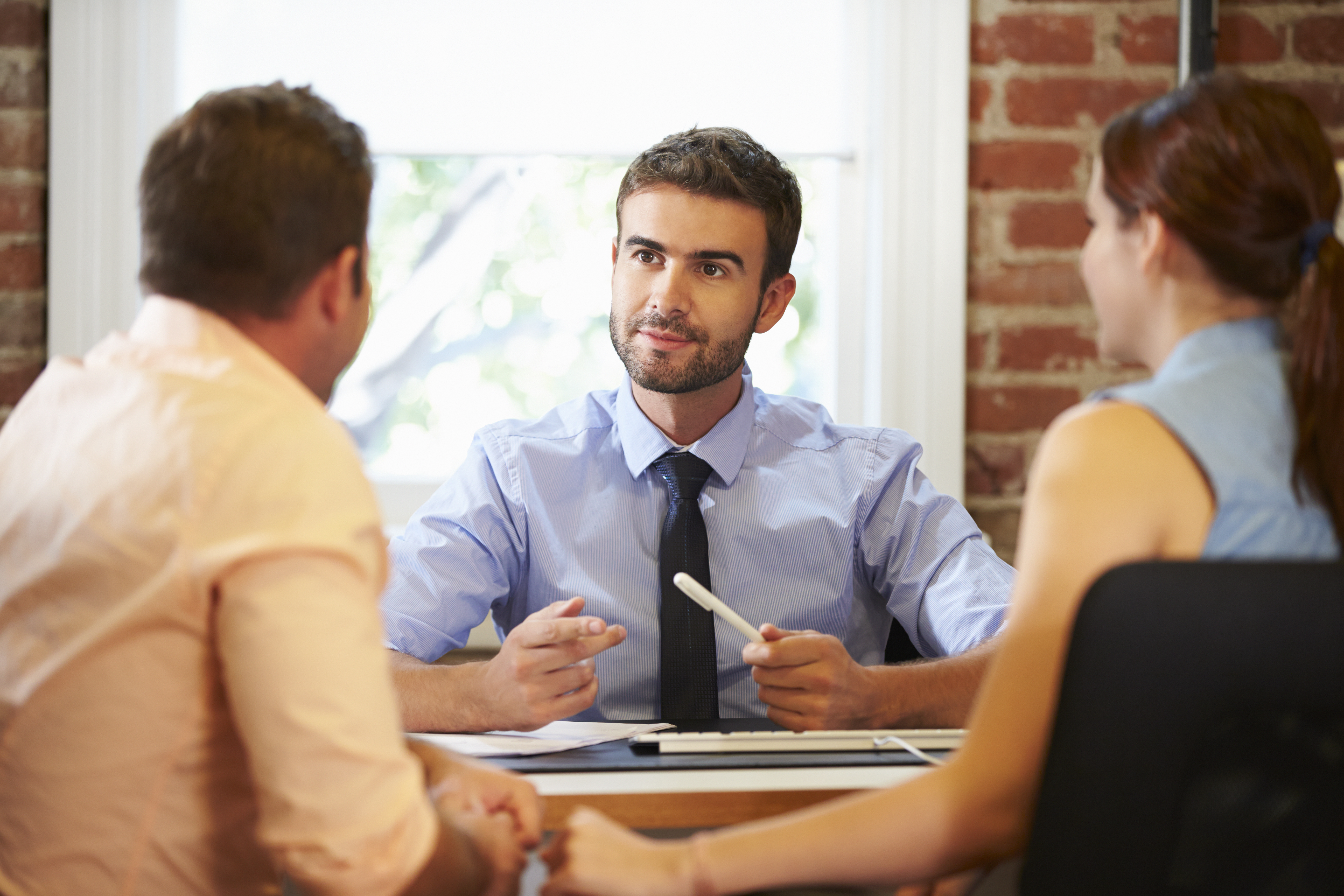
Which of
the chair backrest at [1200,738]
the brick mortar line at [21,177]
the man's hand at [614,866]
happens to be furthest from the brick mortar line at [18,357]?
the chair backrest at [1200,738]

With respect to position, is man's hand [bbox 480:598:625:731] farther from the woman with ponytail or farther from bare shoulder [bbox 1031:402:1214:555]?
bare shoulder [bbox 1031:402:1214:555]

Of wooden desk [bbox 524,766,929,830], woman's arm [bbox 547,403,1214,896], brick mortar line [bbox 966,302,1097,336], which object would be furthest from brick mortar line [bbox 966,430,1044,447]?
woman's arm [bbox 547,403,1214,896]

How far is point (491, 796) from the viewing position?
2.66 ft

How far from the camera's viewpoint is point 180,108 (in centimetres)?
180

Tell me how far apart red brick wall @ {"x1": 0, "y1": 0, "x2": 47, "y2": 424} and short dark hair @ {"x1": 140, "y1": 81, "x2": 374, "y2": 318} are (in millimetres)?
1238

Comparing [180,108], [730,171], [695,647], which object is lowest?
[695,647]

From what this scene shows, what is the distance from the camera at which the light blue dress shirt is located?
1.38m

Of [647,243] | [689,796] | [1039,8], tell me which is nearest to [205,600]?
[689,796]

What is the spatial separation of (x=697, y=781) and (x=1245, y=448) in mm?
471

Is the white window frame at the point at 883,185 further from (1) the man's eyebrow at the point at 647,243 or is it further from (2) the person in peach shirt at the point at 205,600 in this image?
(2) the person in peach shirt at the point at 205,600

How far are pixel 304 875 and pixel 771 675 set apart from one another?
600 mm

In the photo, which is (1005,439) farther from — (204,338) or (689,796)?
(204,338)

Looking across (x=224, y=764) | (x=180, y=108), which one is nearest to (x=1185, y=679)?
(x=224, y=764)

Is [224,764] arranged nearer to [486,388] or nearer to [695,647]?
[695,647]
